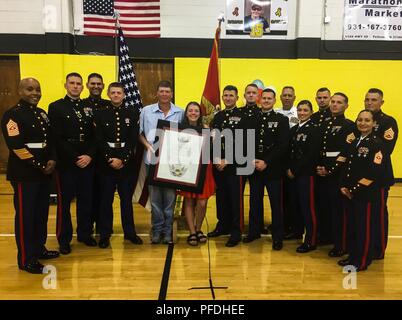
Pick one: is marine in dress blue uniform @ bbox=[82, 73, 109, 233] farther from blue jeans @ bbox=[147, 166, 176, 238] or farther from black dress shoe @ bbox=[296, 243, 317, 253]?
black dress shoe @ bbox=[296, 243, 317, 253]

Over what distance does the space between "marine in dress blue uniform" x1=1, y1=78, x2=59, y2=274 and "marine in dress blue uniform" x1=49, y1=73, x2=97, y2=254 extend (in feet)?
0.78

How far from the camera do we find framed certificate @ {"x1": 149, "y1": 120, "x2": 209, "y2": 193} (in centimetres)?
379

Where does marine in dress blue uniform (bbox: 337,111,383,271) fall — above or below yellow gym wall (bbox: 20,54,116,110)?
below

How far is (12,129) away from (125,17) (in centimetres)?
442

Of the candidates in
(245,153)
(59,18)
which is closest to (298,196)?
(245,153)

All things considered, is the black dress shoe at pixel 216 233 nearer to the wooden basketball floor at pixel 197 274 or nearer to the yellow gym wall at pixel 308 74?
the wooden basketball floor at pixel 197 274

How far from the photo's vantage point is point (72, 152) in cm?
360

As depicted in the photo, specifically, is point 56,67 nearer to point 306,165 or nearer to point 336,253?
point 306,165

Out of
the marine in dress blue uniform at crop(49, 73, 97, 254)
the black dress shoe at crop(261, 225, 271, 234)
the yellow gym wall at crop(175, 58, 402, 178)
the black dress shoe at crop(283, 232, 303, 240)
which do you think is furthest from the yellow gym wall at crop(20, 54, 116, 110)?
the black dress shoe at crop(283, 232, 303, 240)

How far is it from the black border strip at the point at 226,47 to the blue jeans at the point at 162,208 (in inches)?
152

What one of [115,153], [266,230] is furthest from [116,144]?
[266,230]

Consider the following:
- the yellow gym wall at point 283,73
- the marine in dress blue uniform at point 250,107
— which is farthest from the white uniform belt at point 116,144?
the yellow gym wall at point 283,73

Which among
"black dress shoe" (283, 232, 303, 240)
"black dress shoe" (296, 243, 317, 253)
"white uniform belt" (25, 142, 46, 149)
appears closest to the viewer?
"white uniform belt" (25, 142, 46, 149)
